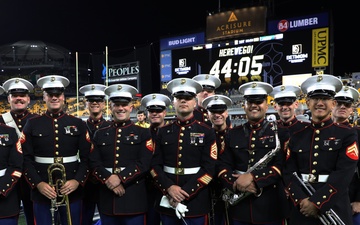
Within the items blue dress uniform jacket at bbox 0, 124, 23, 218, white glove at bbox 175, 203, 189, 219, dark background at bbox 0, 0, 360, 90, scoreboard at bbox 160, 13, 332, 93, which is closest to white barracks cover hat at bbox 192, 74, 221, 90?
white glove at bbox 175, 203, 189, 219

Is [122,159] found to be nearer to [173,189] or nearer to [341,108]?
[173,189]

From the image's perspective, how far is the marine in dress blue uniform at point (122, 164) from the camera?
3.32m

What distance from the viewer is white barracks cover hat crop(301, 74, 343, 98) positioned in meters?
2.78

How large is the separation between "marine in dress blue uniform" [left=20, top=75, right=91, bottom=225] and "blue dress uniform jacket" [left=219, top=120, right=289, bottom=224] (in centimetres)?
139

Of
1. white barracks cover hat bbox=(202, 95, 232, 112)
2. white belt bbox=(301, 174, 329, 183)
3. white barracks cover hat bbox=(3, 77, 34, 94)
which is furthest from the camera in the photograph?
white barracks cover hat bbox=(3, 77, 34, 94)

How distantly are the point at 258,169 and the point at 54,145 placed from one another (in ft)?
6.23

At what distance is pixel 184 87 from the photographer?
3379mm

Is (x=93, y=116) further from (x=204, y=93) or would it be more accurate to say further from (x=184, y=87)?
(x=184, y=87)

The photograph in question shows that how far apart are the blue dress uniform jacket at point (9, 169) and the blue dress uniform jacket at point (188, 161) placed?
119 cm

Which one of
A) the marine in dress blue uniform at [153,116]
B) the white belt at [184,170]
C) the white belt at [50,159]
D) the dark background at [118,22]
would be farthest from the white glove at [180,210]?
the dark background at [118,22]

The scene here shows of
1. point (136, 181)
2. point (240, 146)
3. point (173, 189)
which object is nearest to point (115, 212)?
point (136, 181)

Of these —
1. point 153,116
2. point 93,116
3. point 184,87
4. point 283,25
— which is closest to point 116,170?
point 153,116

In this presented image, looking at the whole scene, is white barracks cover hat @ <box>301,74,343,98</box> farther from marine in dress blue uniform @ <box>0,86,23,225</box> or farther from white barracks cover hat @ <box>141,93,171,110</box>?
marine in dress blue uniform @ <box>0,86,23,225</box>

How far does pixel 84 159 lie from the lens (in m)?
3.61
